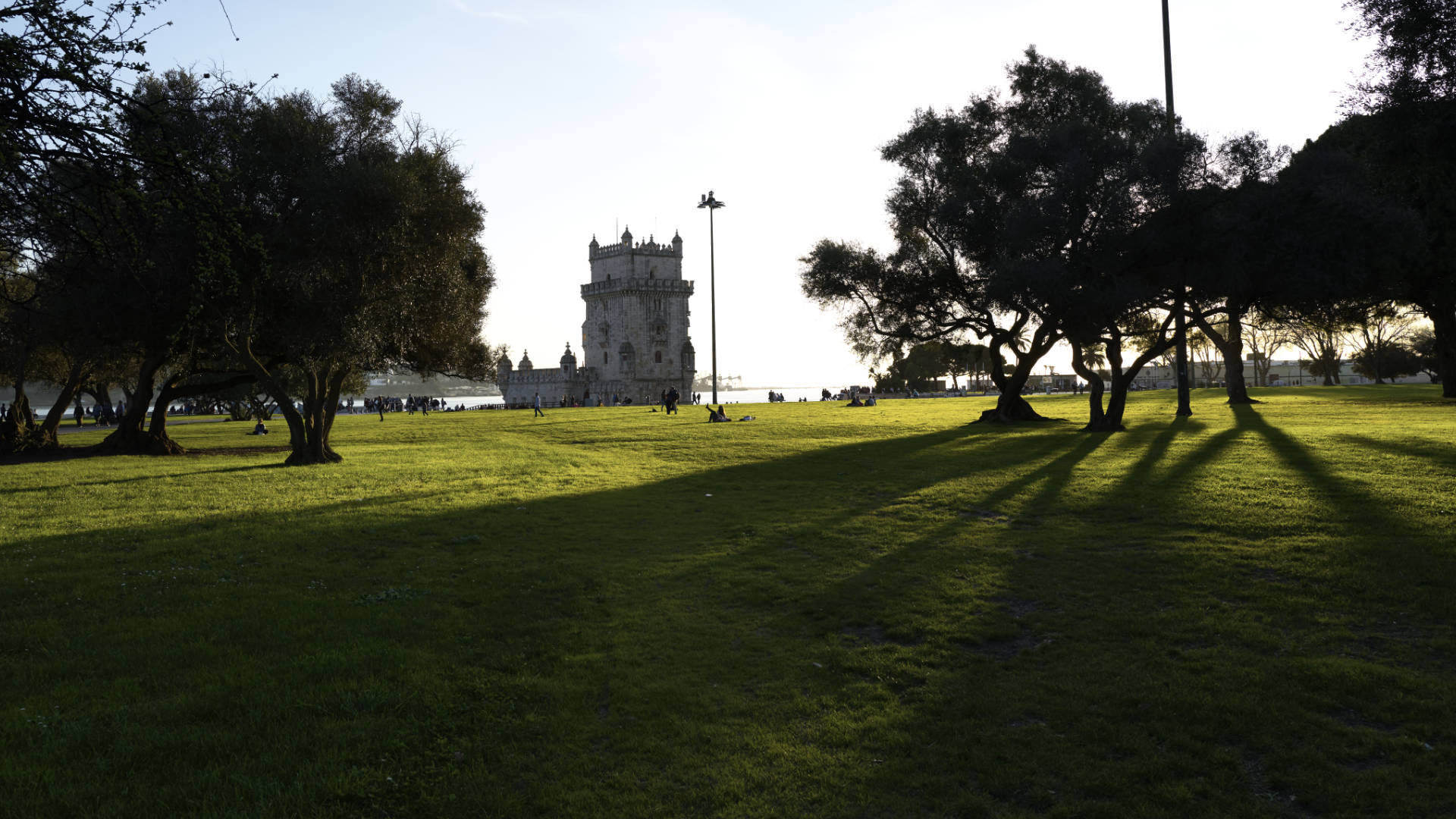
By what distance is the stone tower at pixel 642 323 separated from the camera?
109m

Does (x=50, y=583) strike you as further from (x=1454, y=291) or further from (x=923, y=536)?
(x=1454, y=291)

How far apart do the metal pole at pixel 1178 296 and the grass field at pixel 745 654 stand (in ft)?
41.1

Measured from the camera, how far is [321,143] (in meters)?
21.8

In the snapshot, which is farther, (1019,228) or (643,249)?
(643,249)

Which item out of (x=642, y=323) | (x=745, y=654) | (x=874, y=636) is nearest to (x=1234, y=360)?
(x=874, y=636)

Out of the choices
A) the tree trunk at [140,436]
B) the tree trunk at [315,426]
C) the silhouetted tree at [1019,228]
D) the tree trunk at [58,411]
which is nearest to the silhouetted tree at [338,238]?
the tree trunk at [315,426]

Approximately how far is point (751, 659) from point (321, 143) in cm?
1973

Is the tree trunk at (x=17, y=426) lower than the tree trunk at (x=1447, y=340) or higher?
lower

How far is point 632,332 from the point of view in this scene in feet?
360

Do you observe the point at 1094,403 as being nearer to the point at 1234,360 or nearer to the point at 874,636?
the point at 1234,360

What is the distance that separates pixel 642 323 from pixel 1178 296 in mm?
86240

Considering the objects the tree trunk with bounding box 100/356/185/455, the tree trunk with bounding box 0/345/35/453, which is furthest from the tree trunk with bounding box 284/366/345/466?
the tree trunk with bounding box 0/345/35/453

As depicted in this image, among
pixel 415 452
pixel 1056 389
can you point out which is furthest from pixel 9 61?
pixel 1056 389

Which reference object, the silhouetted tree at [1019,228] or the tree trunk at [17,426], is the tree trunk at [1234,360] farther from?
the tree trunk at [17,426]
